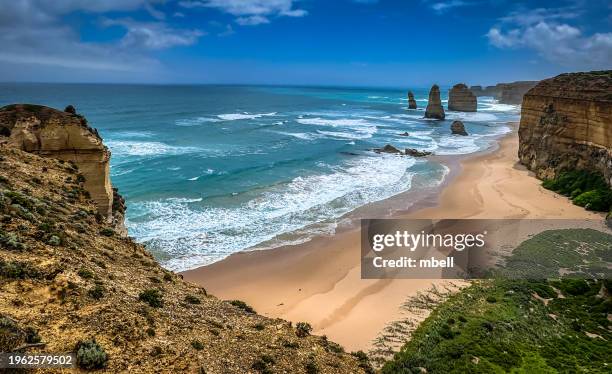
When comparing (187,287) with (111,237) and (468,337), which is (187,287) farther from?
(468,337)

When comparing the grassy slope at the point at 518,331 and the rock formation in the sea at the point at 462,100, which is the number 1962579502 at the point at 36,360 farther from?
the rock formation in the sea at the point at 462,100

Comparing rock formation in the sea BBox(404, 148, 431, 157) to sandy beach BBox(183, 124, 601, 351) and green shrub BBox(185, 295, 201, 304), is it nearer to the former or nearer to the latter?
sandy beach BBox(183, 124, 601, 351)

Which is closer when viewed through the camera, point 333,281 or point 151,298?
point 151,298

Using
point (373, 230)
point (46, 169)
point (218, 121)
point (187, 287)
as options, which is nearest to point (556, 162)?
point (373, 230)

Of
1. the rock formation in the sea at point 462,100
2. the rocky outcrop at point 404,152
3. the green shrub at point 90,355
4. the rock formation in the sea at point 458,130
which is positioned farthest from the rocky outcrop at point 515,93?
the green shrub at point 90,355

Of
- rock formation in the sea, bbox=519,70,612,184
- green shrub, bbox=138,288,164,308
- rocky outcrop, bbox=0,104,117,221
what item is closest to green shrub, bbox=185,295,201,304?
green shrub, bbox=138,288,164,308

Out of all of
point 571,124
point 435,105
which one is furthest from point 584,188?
point 435,105

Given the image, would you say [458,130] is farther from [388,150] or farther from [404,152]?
A: [388,150]
